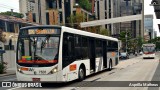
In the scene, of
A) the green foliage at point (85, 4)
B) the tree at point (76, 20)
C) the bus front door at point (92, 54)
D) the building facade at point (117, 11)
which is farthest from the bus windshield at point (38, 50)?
the green foliage at point (85, 4)

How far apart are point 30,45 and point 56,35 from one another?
1.36 m

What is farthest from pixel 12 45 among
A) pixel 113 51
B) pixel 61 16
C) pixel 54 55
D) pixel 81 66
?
pixel 61 16

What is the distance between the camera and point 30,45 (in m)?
13.6

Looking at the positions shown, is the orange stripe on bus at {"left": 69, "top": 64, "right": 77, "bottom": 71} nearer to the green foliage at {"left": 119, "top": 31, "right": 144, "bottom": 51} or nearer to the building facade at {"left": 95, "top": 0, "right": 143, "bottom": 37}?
the building facade at {"left": 95, "top": 0, "right": 143, "bottom": 37}

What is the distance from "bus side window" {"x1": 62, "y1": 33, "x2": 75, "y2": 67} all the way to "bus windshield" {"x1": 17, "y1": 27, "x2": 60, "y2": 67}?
48cm

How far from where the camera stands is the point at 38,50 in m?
13.3

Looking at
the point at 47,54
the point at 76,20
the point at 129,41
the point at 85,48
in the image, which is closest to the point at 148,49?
the point at 76,20

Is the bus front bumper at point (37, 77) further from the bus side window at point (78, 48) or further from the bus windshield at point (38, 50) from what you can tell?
the bus side window at point (78, 48)

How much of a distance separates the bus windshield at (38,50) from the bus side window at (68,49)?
0.48m

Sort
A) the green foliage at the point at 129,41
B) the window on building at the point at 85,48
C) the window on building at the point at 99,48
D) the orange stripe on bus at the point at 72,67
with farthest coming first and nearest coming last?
the green foliage at the point at 129,41
the window on building at the point at 99,48
the window on building at the point at 85,48
the orange stripe on bus at the point at 72,67

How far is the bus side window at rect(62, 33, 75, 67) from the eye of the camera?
1354 cm

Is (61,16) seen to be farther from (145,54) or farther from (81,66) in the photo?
A: (81,66)

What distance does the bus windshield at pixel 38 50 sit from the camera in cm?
1309

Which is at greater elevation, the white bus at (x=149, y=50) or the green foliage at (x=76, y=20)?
the green foliage at (x=76, y=20)
